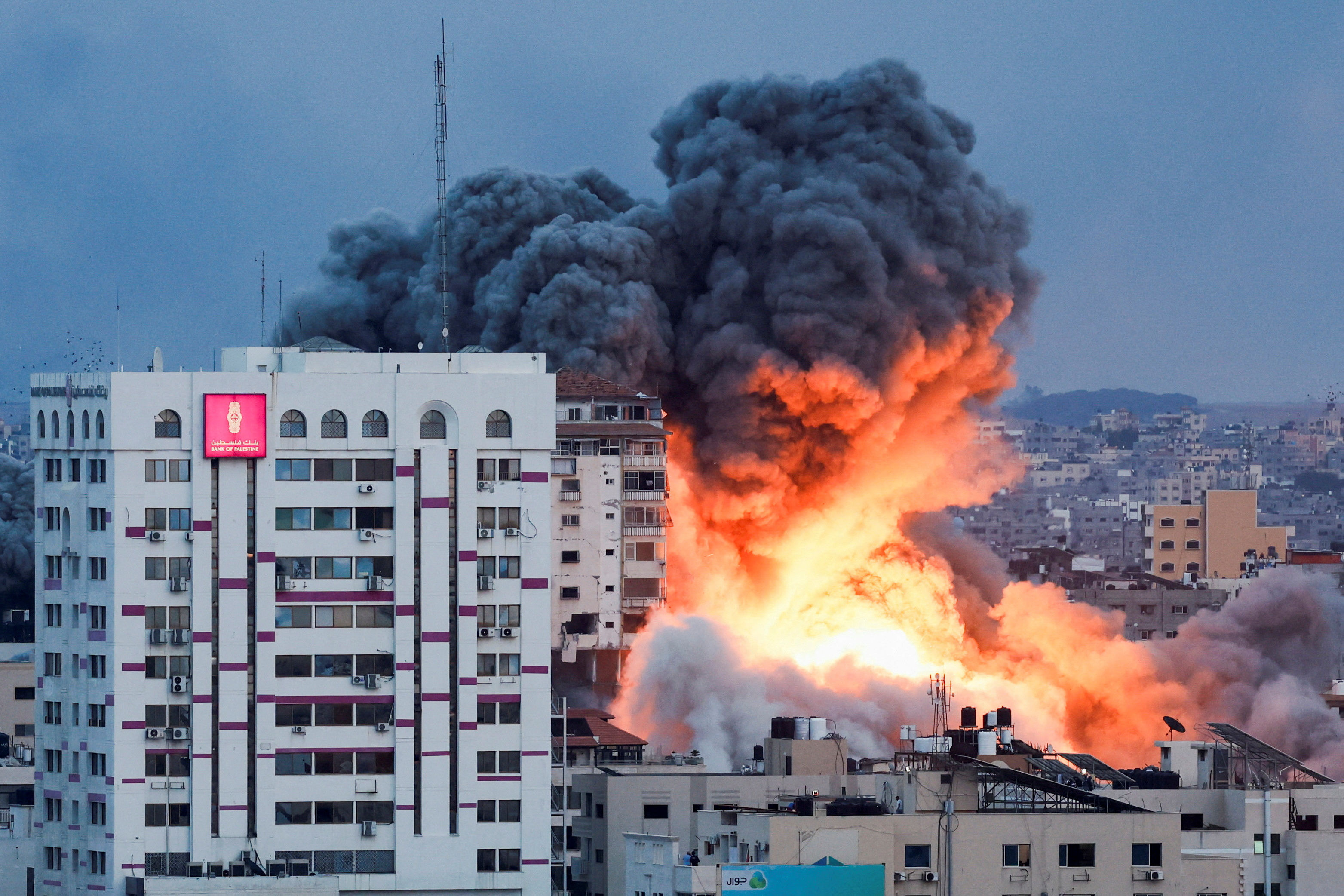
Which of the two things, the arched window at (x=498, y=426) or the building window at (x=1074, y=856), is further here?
the arched window at (x=498, y=426)

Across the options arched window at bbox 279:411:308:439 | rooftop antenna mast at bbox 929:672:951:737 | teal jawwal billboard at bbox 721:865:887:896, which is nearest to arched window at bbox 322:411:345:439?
arched window at bbox 279:411:308:439

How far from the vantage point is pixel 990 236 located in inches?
4240

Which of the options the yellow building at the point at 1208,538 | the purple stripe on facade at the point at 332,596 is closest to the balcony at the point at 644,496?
the purple stripe on facade at the point at 332,596

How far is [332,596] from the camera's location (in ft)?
233

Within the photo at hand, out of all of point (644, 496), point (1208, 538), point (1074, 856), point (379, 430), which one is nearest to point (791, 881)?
point (1074, 856)

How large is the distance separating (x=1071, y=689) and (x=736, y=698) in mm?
12248

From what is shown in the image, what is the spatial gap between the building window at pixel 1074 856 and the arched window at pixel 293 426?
18.8 metres

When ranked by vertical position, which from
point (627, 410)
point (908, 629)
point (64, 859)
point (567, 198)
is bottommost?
point (64, 859)

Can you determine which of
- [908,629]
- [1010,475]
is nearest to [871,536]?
[908,629]

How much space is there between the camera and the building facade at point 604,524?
4018 inches

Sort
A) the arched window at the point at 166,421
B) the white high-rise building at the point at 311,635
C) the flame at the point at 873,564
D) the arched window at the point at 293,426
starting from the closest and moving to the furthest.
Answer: the white high-rise building at the point at 311,635 < the arched window at the point at 166,421 < the arched window at the point at 293,426 < the flame at the point at 873,564

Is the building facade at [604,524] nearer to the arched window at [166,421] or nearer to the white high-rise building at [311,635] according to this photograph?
the white high-rise building at [311,635]

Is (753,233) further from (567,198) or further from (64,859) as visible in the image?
(64,859)

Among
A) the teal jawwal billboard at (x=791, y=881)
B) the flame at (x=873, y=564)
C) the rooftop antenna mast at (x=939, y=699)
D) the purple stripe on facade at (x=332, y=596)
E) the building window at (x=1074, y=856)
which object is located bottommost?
the teal jawwal billboard at (x=791, y=881)
